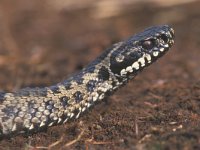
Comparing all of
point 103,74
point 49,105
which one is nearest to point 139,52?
point 103,74

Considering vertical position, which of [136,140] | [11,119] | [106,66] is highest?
[106,66]

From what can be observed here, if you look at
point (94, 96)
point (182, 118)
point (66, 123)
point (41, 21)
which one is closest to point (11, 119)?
point (66, 123)

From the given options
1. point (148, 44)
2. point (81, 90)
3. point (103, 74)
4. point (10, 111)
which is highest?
point (148, 44)

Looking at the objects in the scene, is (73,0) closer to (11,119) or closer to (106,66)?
(106,66)

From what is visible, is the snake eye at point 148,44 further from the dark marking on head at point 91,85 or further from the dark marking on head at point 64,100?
the dark marking on head at point 64,100

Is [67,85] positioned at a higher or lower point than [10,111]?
higher

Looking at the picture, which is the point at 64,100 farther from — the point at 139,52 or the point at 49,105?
the point at 139,52
